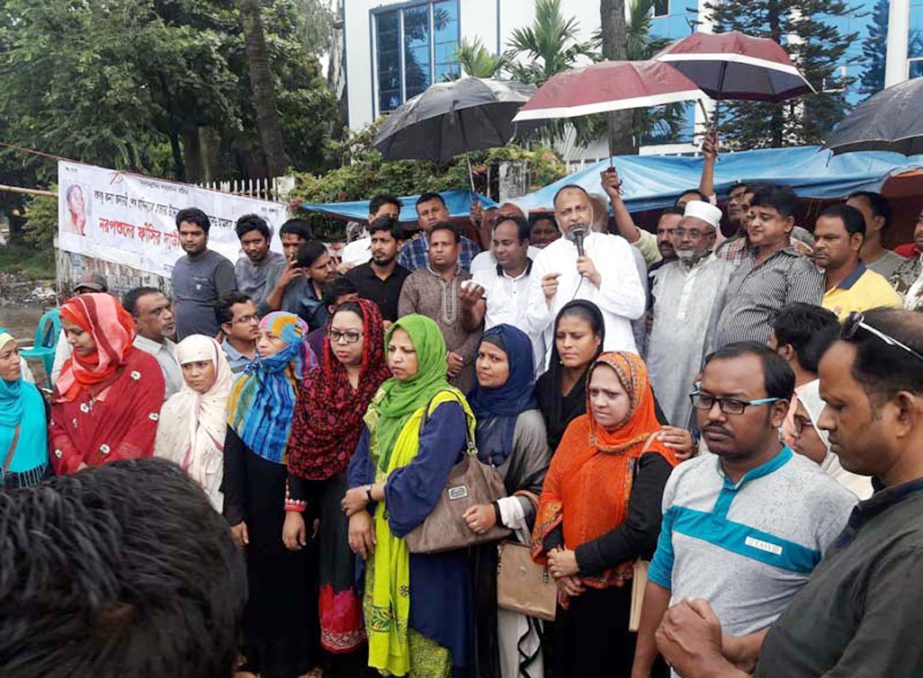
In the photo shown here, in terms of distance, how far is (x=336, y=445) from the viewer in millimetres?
3244

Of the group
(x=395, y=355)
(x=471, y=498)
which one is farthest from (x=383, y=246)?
(x=471, y=498)

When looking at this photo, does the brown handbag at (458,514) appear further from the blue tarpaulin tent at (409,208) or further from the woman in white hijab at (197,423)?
the blue tarpaulin tent at (409,208)

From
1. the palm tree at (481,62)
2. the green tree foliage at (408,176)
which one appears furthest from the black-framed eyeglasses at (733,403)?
the palm tree at (481,62)

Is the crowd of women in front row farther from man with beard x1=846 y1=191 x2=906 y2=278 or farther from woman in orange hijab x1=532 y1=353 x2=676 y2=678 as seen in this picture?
man with beard x1=846 y1=191 x2=906 y2=278

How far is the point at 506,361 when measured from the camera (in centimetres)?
307

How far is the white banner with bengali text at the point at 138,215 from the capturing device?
7477 mm

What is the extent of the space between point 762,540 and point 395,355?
1.63 meters

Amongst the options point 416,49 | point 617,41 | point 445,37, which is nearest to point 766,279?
Result: point 617,41

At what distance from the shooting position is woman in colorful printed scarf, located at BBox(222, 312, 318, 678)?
Answer: 11.0 feet

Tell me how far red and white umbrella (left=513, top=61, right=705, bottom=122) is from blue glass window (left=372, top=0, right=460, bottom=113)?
48.2 ft

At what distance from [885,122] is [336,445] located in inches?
132

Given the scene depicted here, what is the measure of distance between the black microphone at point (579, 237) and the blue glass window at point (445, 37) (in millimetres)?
15790

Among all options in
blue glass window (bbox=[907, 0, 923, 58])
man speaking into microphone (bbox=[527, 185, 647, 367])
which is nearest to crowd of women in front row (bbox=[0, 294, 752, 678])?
man speaking into microphone (bbox=[527, 185, 647, 367])

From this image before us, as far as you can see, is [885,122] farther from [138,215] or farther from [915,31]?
[915,31]
